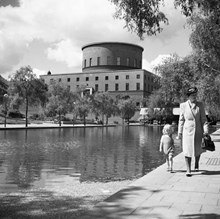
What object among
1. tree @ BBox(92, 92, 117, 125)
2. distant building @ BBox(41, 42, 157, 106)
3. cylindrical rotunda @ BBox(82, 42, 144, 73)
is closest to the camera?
tree @ BBox(92, 92, 117, 125)

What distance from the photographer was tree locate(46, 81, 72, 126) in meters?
52.7

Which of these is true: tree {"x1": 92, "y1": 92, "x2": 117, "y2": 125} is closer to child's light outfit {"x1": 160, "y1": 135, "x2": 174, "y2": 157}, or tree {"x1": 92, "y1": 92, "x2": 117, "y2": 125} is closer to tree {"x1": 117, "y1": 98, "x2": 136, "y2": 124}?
tree {"x1": 117, "y1": 98, "x2": 136, "y2": 124}

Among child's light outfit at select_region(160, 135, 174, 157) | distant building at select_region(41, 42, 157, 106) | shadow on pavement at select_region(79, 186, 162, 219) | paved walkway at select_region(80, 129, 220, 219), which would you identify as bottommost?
shadow on pavement at select_region(79, 186, 162, 219)

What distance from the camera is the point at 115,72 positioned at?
332ft

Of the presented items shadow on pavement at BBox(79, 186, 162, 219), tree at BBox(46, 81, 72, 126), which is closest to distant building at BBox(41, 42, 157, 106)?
tree at BBox(46, 81, 72, 126)

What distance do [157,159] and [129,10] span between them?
7.43 meters

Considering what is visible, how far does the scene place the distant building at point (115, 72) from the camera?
99.9 m

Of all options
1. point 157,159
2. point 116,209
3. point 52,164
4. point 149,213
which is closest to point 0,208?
point 116,209

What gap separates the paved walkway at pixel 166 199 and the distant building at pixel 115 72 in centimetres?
9219

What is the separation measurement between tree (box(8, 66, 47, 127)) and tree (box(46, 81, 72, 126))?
25.7 ft

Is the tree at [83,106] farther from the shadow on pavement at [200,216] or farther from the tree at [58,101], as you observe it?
the shadow on pavement at [200,216]

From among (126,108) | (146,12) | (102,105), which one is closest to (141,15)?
(146,12)

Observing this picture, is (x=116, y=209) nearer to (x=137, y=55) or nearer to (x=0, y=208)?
(x=0, y=208)

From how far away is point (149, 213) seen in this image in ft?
15.6
